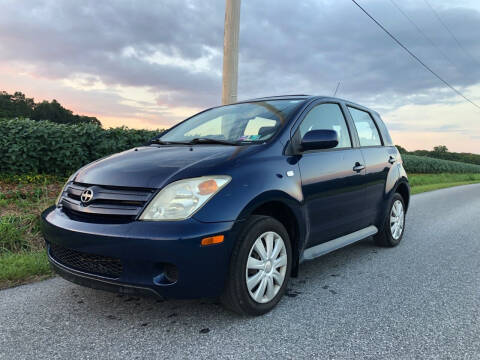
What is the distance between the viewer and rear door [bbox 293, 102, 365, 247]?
133 inches

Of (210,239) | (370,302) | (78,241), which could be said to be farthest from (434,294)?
(78,241)

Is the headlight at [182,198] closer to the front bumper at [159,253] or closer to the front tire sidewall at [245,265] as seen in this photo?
the front bumper at [159,253]

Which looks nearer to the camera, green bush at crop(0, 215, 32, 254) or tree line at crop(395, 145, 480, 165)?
green bush at crop(0, 215, 32, 254)

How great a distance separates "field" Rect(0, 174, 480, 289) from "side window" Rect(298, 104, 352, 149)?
2.82 metres

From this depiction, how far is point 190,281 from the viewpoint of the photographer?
2490 mm

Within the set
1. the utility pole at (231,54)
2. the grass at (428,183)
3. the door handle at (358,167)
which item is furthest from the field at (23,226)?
the grass at (428,183)

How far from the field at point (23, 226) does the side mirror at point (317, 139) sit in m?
2.69

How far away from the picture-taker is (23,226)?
479 cm

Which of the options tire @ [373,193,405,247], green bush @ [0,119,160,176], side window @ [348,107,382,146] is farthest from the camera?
green bush @ [0,119,160,176]

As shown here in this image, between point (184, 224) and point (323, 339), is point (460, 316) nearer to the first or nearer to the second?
point (323, 339)

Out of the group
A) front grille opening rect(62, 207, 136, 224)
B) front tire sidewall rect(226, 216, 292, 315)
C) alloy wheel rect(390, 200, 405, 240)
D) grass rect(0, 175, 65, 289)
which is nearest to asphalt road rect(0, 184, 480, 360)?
front tire sidewall rect(226, 216, 292, 315)

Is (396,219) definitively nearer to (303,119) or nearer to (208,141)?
(303,119)

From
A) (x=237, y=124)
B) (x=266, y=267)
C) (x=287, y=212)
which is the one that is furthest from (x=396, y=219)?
(x=266, y=267)

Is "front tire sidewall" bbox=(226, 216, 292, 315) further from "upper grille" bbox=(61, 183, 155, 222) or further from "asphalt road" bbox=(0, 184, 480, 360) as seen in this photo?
"upper grille" bbox=(61, 183, 155, 222)
